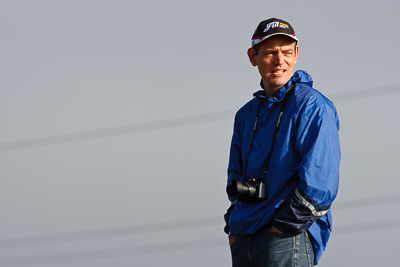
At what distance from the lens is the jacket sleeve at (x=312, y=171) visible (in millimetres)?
3842

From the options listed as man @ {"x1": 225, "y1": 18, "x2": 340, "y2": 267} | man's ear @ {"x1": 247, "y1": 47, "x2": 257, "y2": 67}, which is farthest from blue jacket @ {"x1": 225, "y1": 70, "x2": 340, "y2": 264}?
man's ear @ {"x1": 247, "y1": 47, "x2": 257, "y2": 67}

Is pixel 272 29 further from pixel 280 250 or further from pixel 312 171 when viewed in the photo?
pixel 280 250

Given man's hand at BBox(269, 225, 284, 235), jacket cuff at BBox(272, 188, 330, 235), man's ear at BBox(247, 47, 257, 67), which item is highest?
man's ear at BBox(247, 47, 257, 67)

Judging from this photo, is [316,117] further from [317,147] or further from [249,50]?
[249,50]

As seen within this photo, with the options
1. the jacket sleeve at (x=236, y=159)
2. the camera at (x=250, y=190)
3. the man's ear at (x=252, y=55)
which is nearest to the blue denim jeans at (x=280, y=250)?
the camera at (x=250, y=190)

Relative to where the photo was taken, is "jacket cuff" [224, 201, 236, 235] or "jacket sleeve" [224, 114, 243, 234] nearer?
"jacket cuff" [224, 201, 236, 235]

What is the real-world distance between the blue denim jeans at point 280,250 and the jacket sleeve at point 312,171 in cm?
6

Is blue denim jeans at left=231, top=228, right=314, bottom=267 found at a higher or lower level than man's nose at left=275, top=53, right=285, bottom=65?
lower

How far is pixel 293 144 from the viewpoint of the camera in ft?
13.1

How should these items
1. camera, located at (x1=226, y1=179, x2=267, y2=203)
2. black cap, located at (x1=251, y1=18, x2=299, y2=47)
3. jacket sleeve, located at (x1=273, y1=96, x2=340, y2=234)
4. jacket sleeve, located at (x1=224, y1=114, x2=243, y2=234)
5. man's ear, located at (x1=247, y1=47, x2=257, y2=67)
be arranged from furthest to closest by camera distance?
1. jacket sleeve, located at (x1=224, y1=114, x2=243, y2=234)
2. man's ear, located at (x1=247, y1=47, x2=257, y2=67)
3. black cap, located at (x1=251, y1=18, x2=299, y2=47)
4. camera, located at (x1=226, y1=179, x2=267, y2=203)
5. jacket sleeve, located at (x1=273, y1=96, x2=340, y2=234)

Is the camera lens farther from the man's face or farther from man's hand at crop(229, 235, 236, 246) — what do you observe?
the man's face

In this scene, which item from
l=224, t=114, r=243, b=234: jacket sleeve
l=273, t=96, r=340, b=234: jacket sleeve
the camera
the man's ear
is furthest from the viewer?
l=224, t=114, r=243, b=234: jacket sleeve

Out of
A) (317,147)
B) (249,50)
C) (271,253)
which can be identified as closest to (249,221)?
(271,253)

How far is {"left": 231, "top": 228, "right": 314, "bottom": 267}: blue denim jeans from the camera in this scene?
12.8 ft
